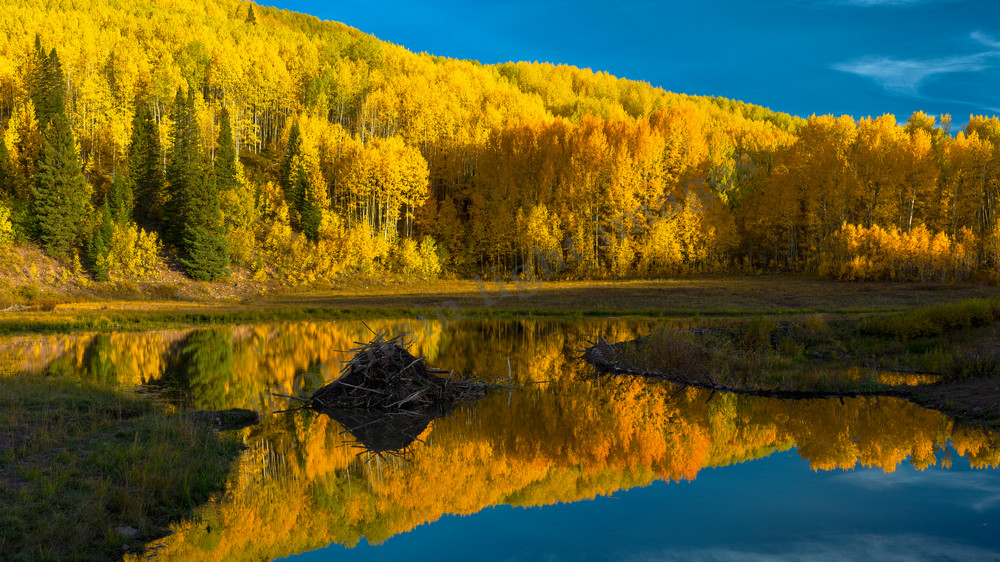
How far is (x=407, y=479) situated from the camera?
1044cm

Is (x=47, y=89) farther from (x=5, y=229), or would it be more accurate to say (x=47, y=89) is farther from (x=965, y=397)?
(x=965, y=397)

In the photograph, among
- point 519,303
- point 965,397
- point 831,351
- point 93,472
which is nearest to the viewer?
point 93,472

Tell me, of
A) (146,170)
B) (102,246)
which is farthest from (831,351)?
(146,170)

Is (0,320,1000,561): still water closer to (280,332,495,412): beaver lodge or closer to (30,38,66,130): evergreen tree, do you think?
(280,332,495,412): beaver lodge

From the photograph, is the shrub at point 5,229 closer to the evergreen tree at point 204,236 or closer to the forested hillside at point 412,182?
the forested hillside at point 412,182

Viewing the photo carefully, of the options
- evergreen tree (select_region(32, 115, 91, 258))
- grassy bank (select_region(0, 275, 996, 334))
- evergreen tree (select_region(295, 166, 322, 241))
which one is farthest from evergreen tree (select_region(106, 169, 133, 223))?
evergreen tree (select_region(295, 166, 322, 241))

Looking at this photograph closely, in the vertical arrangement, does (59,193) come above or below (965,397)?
above

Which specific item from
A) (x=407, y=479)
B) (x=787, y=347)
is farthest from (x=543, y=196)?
(x=407, y=479)

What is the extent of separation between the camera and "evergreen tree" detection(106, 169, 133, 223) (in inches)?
2056

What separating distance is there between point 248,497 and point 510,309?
29635mm

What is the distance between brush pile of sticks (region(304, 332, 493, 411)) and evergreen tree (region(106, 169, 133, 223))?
4538 cm

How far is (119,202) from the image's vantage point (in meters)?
52.7

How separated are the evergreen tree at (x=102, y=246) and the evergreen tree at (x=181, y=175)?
207 inches

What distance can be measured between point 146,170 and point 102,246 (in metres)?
12.9
